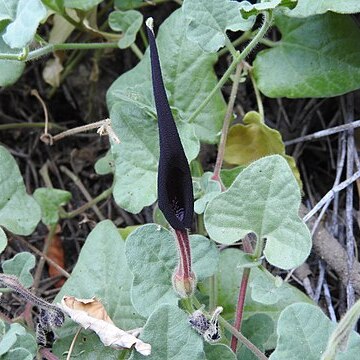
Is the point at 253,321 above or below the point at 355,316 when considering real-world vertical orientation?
below

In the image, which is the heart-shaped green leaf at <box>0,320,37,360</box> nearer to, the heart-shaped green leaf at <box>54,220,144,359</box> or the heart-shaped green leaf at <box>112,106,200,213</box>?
the heart-shaped green leaf at <box>54,220,144,359</box>

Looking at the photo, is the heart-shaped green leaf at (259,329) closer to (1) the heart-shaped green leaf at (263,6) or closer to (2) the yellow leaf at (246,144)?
(2) the yellow leaf at (246,144)

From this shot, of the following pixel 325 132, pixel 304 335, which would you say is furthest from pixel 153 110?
pixel 304 335

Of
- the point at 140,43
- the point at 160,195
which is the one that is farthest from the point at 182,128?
the point at 140,43

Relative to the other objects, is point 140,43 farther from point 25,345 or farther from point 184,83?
point 25,345

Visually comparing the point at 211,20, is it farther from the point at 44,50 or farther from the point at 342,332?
the point at 342,332
